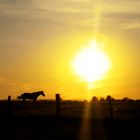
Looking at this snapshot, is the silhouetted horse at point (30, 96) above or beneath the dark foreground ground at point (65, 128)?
above

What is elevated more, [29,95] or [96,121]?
[29,95]

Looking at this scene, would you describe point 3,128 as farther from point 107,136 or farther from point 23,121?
point 107,136

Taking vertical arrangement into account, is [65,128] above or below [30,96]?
below

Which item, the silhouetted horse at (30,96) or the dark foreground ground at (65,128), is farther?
the silhouetted horse at (30,96)

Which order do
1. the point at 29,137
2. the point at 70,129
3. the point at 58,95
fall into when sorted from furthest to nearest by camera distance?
the point at 58,95
the point at 70,129
the point at 29,137

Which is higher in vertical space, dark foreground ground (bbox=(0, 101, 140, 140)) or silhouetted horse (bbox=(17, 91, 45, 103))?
silhouetted horse (bbox=(17, 91, 45, 103))

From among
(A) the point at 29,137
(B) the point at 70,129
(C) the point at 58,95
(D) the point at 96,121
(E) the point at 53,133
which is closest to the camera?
(A) the point at 29,137

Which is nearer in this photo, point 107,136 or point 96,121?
point 107,136

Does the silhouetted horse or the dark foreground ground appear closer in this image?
the dark foreground ground

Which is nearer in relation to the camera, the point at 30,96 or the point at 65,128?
the point at 65,128

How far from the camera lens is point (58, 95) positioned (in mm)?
34031

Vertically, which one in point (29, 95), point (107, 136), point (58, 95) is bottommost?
point (107, 136)

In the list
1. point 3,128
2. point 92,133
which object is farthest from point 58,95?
point 92,133

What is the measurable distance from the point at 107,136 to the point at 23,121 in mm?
9257
